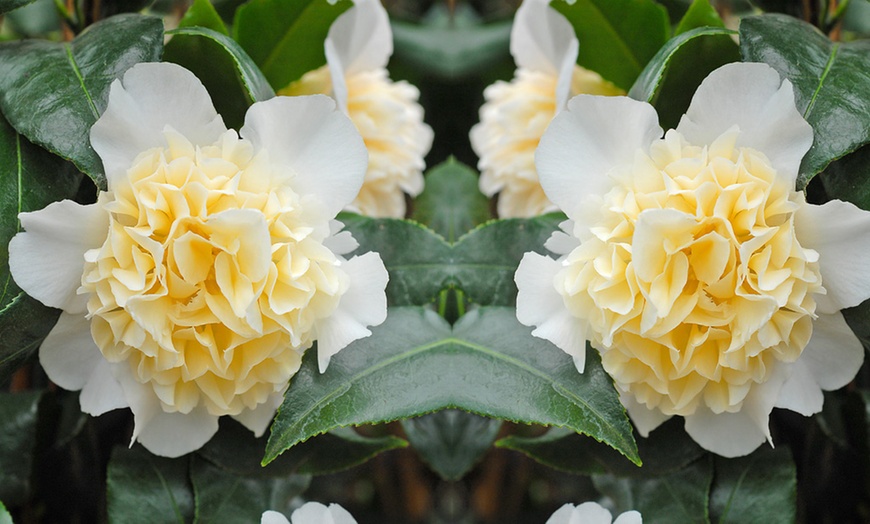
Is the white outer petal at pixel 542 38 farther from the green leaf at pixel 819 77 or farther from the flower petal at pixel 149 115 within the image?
the flower petal at pixel 149 115

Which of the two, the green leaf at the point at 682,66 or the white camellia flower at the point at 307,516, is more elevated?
the green leaf at the point at 682,66

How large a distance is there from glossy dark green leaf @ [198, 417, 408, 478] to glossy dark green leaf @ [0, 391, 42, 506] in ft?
0.61

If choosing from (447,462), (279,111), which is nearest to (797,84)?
(279,111)

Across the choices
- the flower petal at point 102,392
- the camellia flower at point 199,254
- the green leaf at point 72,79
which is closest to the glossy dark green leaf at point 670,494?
the camellia flower at point 199,254

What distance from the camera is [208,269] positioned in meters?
0.75

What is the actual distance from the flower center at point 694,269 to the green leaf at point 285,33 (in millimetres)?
400

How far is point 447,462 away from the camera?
3.67ft

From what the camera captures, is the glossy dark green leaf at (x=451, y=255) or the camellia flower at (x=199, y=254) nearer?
the camellia flower at (x=199, y=254)

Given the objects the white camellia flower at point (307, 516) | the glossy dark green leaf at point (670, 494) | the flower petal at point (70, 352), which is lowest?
the glossy dark green leaf at point (670, 494)

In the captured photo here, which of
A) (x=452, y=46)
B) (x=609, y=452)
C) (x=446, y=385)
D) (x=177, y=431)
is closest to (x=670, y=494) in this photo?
(x=609, y=452)

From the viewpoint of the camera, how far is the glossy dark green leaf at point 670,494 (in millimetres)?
926

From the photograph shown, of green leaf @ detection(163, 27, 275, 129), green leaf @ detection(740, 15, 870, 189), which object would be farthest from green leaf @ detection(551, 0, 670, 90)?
green leaf @ detection(163, 27, 275, 129)

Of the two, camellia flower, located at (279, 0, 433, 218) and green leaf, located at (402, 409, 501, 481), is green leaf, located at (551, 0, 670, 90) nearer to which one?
camellia flower, located at (279, 0, 433, 218)

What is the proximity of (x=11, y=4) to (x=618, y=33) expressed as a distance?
61cm
